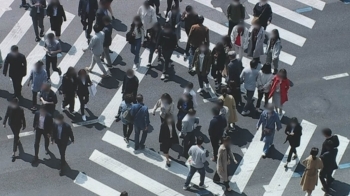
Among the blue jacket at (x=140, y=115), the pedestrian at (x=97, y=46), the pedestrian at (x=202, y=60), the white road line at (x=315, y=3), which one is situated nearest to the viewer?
the blue jacket at (x=140, y=115)

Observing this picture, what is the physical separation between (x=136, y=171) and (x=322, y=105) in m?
6.41

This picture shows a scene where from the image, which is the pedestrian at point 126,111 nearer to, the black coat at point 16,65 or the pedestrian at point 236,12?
the black coat at point 16,65

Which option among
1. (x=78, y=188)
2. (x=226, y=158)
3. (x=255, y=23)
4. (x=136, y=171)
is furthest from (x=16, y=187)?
(x=255, y=23)

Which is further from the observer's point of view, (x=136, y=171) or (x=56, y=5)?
(x=56, y=5)

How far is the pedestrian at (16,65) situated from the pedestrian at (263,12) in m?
7.90

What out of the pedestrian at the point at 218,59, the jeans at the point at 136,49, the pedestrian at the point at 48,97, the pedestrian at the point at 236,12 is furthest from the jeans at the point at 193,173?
the pedestrian at the point at 236,12

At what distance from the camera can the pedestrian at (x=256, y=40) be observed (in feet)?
89.0

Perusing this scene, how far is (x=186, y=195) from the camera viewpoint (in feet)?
75.1

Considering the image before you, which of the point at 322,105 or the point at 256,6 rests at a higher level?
the point at 256,6

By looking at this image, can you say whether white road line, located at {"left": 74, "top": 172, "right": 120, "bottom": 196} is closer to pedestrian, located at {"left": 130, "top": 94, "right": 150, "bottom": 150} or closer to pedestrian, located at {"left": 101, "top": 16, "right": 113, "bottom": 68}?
pedestrian, located at {"left": 130, "top": 94, "right": 150, "bottom": 150}

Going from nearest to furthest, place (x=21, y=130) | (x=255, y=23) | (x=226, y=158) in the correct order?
(x=226, y=158) → (x=21, y=130) → (x=255, y=23)

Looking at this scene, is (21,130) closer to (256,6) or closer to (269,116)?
(269,116)

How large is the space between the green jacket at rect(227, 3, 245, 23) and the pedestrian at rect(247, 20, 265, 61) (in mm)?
846

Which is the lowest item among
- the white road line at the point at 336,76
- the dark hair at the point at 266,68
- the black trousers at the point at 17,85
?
the black trousers at the point at 17,85
